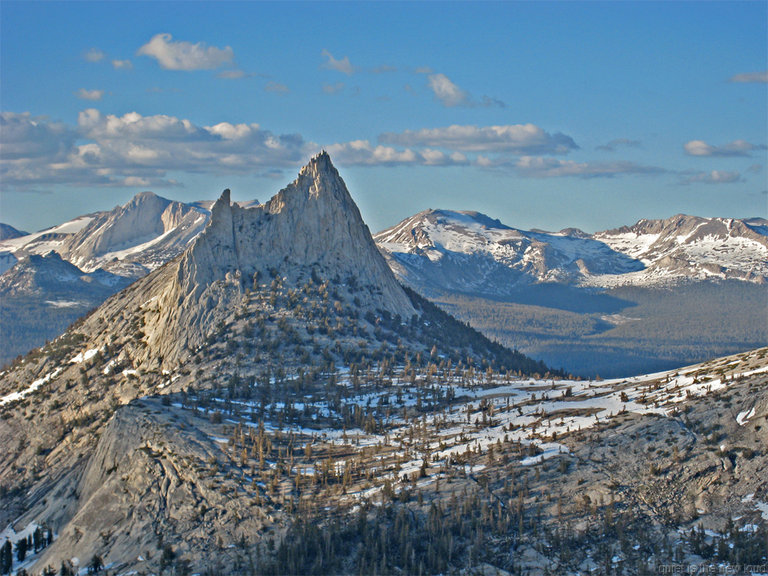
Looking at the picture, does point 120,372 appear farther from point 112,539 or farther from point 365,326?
point 112,539

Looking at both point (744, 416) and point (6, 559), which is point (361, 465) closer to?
point (6, 559)

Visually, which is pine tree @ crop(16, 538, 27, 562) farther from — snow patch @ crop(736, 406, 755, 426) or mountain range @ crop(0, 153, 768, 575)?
snow patch @ crop(736, 406, 755, 426)

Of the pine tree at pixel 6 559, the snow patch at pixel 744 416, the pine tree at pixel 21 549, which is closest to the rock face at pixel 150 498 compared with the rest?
the pine tree at pixel 6 559

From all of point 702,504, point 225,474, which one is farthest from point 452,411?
point 702,504

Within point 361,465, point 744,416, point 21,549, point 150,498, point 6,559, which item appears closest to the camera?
point 744,416

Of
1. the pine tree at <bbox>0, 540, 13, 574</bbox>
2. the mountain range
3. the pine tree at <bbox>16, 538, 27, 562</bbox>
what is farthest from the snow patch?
the pine tree at <bbox>0, 540, 13, 574</bbox>

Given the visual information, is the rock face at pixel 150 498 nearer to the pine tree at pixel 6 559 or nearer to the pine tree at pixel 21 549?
the pine tree at pixel 6 559

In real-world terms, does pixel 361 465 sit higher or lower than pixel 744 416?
lower

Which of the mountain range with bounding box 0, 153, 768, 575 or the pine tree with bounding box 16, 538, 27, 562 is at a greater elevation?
the mountain range with bounding box 0, 153, 768, 575

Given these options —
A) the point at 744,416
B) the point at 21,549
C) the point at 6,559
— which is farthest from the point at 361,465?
the point at 744,416
